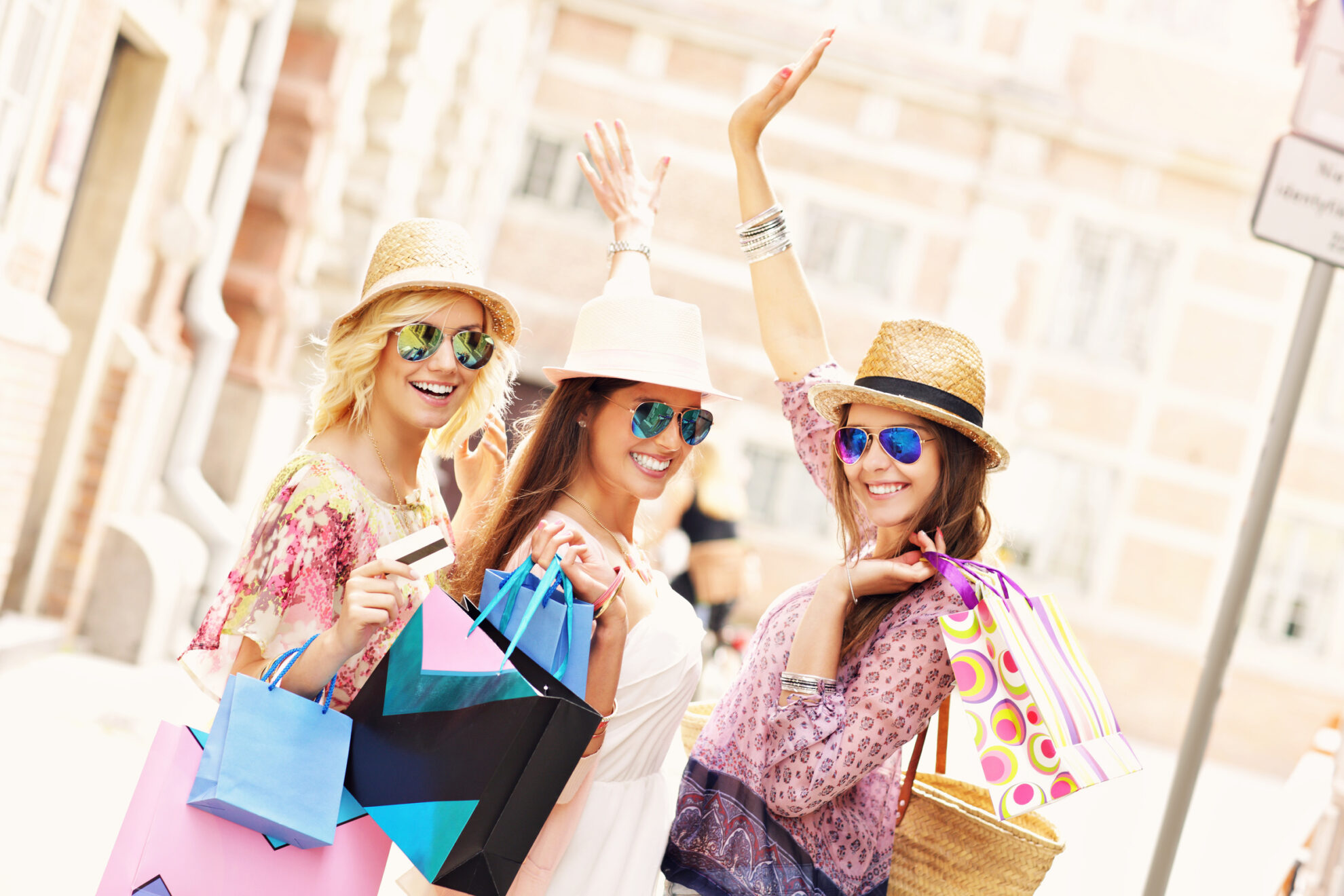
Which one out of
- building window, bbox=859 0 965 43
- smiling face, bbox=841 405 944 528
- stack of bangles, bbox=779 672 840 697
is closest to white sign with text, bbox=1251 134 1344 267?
smiling face, bbox=841 405 944 528

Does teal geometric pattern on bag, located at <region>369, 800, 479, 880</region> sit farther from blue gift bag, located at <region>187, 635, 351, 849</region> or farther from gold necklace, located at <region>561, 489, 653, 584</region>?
gold necklace, located at <region>561, 489, 653, 584</region>

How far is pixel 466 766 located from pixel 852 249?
15458 millimetres

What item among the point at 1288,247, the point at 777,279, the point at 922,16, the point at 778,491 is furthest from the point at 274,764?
the point at 922,16

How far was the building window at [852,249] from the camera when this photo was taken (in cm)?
1653

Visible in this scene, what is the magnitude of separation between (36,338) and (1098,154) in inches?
594

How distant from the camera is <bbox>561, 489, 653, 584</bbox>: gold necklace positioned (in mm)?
2312

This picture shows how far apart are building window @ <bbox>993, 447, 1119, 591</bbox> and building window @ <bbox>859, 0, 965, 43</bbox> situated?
21.1 ft

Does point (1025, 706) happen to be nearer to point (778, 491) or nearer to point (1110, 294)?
point (778, 491)

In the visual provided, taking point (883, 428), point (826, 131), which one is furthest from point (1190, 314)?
point (883, 428)

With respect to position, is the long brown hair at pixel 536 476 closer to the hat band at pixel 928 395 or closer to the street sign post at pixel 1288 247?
the hat band at pixel 928 395

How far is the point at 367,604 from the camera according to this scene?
188cm

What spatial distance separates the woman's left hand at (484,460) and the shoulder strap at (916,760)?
1208mm

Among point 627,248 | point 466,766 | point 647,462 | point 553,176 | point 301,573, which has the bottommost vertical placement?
point 466,766

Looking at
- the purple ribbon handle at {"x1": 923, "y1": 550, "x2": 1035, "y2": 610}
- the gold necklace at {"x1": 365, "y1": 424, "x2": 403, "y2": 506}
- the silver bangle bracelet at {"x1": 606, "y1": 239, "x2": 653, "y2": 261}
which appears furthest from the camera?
the silver bangle bracelet at {"x1": 606, "y1": 239, "x2": 653, "y2": 261}
